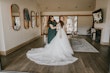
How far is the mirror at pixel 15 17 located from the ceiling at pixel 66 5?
3.71m

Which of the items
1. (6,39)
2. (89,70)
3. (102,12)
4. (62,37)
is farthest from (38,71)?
(102,12)

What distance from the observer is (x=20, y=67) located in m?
3.14

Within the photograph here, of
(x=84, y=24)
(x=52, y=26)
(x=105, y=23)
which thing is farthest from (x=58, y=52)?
(x=84, y=24)

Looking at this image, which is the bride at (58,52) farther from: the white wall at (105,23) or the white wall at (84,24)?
the white wall at (84,24)

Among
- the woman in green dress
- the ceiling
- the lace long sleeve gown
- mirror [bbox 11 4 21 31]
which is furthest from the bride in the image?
the ceiling

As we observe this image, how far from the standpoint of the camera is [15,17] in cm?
504

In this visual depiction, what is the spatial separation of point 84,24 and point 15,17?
756cm

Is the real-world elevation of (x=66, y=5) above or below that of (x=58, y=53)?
above

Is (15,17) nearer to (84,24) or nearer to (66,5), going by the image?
(66,5)

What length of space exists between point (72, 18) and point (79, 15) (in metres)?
0.76

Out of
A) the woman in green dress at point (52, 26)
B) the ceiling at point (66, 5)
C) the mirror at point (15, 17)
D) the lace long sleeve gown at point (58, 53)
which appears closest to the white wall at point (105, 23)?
the ceiling at point (66, 5)

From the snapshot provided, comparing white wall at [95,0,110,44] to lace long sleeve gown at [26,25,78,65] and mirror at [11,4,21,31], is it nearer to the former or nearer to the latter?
lace long sleeve gown at [26,25,78,65]

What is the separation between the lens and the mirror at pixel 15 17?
190 inches

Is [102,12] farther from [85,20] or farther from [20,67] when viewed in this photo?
[20,67]
